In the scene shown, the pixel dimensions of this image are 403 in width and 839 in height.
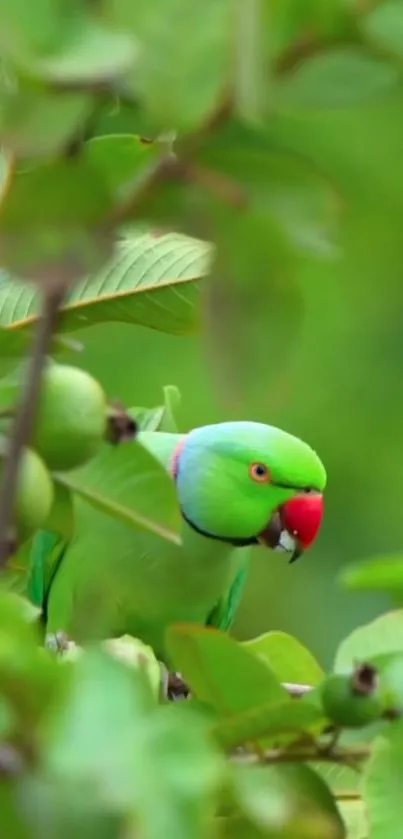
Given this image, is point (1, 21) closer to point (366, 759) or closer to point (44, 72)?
point (44, 72)

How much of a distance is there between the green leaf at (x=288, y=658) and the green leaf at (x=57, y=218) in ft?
0.86

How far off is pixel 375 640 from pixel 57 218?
0.19 meters

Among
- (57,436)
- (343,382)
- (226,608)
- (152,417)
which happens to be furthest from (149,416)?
(343,382)

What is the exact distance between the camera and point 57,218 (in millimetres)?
315

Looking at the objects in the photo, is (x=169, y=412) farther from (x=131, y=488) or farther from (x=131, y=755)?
(x=131, y=755)

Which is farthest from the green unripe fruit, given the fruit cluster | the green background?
the green background

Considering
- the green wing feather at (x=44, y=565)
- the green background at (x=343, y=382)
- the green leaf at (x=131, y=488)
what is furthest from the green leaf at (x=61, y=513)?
the green background at (x=343, y=382)

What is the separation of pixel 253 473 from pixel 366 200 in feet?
8.29

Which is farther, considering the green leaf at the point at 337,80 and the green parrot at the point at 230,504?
the green parrot at the point at 230,504

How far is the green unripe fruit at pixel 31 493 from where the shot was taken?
364 millimetres

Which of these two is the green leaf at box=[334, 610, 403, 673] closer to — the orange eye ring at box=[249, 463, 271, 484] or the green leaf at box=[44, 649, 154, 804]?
the green leaf at box=[44, 649, 154, 804]

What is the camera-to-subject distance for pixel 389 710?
15.0 inches

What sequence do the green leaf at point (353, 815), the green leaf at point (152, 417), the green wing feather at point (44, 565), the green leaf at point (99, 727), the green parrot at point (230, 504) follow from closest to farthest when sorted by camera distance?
the green leaf at point (99, 727)
the green leaf at point (353, 815)
the green leaf at point (152, 417)
the green wing feather at point (44, 565)
the green parrot at point (230, 504)

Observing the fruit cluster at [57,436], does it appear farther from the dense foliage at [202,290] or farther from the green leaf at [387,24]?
the green leaf at [387,24]
